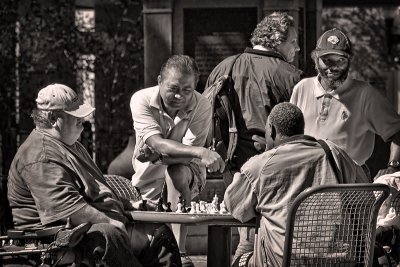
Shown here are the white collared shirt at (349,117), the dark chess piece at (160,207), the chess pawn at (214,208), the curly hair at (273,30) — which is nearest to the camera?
the chess pawn at (214,208)

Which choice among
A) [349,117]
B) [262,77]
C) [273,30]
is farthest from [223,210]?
[273,30]

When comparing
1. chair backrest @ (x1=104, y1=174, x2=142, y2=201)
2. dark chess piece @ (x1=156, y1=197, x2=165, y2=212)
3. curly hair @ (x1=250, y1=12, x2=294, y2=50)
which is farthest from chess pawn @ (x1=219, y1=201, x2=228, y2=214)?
curly hair @ (x1=250, y1=12, x2=294, y2=50)

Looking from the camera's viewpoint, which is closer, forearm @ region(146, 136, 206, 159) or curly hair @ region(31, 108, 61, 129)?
curly hair @ region(31, 108, 61, 129)

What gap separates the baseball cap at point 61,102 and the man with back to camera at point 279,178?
86 cm

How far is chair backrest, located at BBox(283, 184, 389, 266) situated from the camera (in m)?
6.72

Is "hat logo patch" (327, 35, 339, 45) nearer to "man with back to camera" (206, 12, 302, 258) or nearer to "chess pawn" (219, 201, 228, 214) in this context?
"man with back to camera" (206, 12, 302, 258)

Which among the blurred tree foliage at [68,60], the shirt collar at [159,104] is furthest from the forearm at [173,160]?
the blurred tree foliage at [68,60]

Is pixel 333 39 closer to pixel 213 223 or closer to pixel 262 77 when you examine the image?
pixel 262 77

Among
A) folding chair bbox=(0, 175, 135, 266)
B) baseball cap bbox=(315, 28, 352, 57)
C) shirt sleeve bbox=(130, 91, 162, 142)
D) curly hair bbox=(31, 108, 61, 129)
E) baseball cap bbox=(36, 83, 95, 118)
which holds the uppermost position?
baseball cap bbox=(315, 28, 352, 57)

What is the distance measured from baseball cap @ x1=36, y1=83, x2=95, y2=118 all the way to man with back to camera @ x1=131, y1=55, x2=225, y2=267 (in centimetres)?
80

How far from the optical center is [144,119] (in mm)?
8172

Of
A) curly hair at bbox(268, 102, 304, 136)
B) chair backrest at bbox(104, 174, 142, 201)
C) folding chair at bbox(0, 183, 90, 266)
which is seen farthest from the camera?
chair backrest at bbox(104, 174, 142, 201)

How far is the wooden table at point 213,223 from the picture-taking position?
23.2 ft

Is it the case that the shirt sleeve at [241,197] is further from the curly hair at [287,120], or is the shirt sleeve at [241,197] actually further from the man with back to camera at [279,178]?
the curly hair at [287,120]
